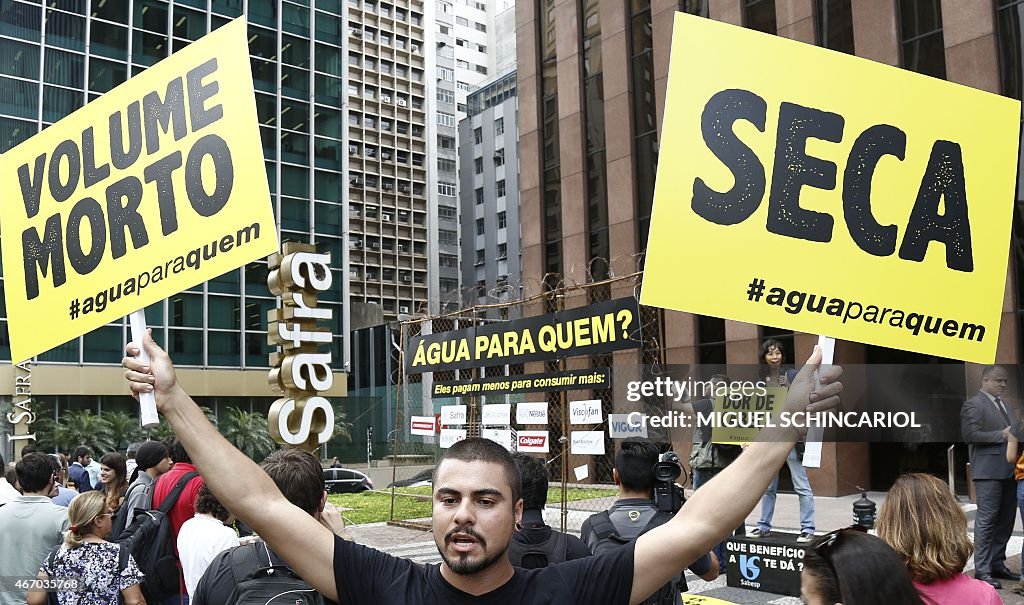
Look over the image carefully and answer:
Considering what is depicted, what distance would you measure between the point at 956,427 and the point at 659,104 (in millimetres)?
10456

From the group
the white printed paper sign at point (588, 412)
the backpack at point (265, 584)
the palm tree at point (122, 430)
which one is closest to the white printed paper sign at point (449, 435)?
the white printed paper sign at point (588, 412)

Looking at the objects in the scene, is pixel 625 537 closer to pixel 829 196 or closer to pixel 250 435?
pixel 829 196

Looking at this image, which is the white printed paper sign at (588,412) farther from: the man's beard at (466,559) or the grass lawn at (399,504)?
the man's beard at (466,559)

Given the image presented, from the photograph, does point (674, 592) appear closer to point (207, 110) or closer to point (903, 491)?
point (903, 491)

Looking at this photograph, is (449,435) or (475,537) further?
(449,435)

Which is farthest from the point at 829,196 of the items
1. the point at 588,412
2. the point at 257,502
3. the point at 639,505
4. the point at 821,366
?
the point at 588,412

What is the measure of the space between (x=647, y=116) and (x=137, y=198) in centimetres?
2032

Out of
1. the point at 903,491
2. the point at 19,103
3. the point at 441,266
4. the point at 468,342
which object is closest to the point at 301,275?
the point at 468,342

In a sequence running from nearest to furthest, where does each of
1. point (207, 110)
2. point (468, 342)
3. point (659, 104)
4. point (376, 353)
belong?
point (207, 110)
point (468, 342)
point (659, 104)
point (376, 353)

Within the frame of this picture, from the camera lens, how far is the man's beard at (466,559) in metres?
2.42

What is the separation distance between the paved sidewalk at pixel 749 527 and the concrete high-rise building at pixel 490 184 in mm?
56041

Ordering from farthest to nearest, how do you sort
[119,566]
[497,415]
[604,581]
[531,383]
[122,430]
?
1. [122,430]
2. [497,415]
3. [531,383]
4. [119,566]
5. [604,581]

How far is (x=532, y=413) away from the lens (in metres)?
13.4

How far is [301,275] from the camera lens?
11.2 m
